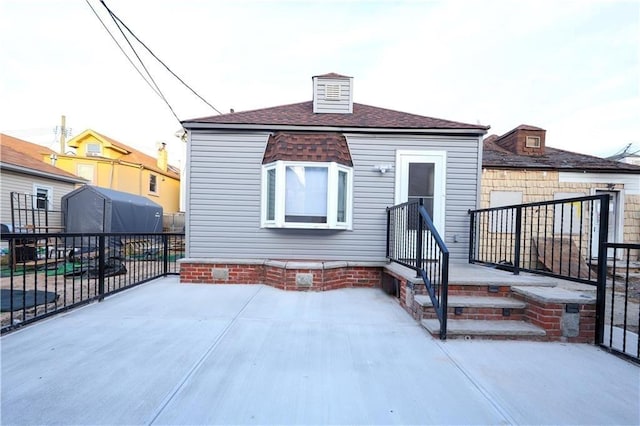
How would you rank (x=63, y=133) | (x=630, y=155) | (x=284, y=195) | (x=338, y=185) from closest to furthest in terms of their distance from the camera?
(x=284, y=195)
(x=338, y=185)
(x=630, y=155)
(x=63, y=133)

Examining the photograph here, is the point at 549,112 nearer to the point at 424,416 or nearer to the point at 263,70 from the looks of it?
the point at 263,70

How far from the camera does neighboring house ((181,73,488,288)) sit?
5258 millimetres

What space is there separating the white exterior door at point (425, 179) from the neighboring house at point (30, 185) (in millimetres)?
10997

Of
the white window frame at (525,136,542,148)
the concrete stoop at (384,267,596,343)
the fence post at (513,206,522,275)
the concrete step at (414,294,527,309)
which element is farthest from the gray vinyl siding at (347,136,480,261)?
the white window frame at (525,136,542,148)

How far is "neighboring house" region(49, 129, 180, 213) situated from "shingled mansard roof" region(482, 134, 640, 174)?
17209 mm

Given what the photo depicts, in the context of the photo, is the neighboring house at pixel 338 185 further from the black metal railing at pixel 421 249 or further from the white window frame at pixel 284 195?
the black metal railing at pixel 421 249

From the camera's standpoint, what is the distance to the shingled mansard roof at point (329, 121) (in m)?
5.28

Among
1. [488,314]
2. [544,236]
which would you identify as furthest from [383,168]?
[544,236]

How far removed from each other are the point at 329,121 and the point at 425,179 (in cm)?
220

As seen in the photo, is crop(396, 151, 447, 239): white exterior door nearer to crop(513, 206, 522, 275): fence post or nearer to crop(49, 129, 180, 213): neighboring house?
crop(513, 206, 522, 275): fence post

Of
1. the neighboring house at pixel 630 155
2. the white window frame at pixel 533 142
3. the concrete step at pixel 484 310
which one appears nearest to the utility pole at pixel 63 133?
the concrete step at pixel 484 310

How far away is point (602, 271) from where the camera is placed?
2.68 metres

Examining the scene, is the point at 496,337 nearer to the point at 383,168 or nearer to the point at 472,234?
the point at 472,234

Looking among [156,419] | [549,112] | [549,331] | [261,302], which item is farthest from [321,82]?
[549,112]
